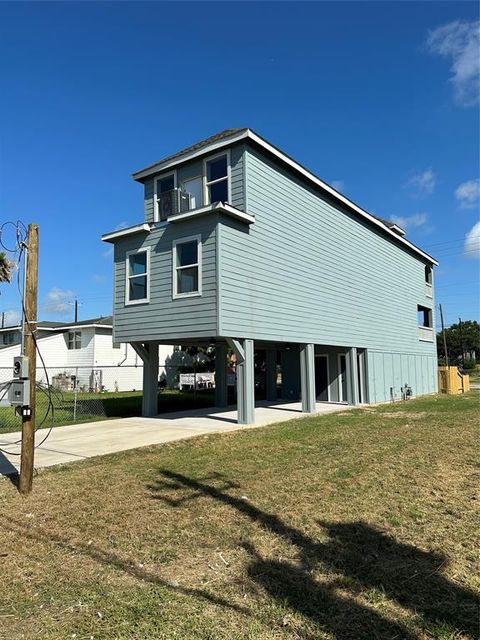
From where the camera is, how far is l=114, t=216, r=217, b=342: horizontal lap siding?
12.3 m

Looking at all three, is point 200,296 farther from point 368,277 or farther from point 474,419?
point 368,277

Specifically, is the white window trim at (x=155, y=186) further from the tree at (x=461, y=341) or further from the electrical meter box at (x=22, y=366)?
the tree at (x=461, y=341)

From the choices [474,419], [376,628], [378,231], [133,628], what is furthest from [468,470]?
[378,231]

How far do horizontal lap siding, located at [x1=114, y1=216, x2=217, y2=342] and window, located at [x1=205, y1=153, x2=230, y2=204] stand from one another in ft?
4.24

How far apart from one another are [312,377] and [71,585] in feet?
41.7

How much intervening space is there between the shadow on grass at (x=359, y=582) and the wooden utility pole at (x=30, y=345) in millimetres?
3209

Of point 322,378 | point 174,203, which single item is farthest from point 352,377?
point 174,203

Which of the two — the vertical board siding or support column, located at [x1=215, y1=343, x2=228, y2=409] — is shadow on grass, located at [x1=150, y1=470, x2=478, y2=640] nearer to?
the vertical board siding

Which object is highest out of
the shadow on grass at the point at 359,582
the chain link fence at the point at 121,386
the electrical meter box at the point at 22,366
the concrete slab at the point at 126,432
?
the electrical meter box at the point at 22,366

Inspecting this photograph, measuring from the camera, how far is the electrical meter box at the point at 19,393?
6.40m

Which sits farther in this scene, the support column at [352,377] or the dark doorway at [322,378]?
the dark doorway at [322,378]

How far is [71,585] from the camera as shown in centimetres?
373

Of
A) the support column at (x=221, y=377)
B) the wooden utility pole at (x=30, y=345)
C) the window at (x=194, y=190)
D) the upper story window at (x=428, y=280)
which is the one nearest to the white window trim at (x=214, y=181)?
the window at (x=194, y=190)

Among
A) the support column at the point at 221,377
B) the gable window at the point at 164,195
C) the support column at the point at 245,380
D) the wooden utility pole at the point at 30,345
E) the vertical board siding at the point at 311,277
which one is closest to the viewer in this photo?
the wooden utility pole at the point at 30,345
